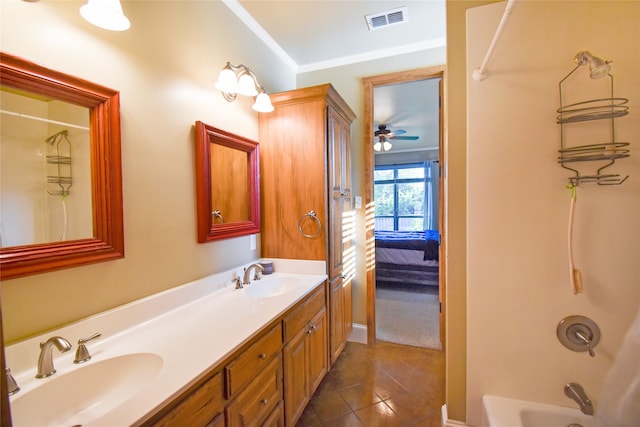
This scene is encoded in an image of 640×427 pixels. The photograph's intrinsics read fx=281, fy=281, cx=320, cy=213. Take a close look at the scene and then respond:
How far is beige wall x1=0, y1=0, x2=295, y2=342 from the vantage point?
3.11 ft

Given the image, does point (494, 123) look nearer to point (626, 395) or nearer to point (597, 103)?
point (597, 103)

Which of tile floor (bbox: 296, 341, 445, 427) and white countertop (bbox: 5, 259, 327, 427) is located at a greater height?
white countertop (bbox: 5, 259, 327, 427)

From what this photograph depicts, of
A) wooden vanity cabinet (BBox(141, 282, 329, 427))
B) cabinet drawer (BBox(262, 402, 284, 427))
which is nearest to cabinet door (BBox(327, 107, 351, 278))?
wooden vanity cabinet (BBox(141, 282, 329, 427))

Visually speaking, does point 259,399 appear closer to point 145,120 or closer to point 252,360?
point 252,360

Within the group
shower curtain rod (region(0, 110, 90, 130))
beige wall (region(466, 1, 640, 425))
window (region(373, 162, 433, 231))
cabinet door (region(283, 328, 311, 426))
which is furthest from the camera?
window (region(373, 162, 433, 231))

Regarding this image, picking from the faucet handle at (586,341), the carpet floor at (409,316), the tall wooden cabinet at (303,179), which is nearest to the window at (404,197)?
the carpet floor at (409,316)

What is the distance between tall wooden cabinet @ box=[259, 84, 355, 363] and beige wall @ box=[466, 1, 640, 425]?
0.96 meters

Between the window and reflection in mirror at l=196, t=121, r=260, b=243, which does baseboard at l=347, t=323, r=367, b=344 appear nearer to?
reflection in mirror at l=196, t=121, r=260, b=243

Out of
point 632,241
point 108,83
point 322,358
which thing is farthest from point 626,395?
point 108,83

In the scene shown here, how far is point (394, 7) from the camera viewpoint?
6.62 feet

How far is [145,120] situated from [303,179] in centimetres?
104

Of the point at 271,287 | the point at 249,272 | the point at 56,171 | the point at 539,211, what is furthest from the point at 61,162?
the point at 539,211

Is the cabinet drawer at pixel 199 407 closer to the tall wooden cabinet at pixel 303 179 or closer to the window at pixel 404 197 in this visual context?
the tall wooden cabinet at pixel 303 179

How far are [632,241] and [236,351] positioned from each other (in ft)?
5.62
